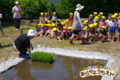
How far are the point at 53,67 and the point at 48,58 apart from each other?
358 mm

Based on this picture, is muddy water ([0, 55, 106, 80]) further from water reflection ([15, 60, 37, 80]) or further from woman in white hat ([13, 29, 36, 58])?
woman in white hat ([13, 29, 36, 58])

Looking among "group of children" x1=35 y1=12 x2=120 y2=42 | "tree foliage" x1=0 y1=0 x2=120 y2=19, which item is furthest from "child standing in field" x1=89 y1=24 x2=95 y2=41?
"tree foliage" x1=0 y1=0 x2=120 y2=19

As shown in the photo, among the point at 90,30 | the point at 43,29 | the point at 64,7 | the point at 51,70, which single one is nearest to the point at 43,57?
the point at 51,70

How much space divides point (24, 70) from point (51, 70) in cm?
82

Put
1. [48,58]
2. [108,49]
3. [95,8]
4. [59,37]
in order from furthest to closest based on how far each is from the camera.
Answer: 1. [95,8]
2. [59,37]
3. [108,49]
4. [48,58]

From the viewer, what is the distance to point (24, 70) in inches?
216

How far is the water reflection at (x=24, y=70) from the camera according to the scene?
5031 mm

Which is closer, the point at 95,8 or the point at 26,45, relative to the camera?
the point at 26,45

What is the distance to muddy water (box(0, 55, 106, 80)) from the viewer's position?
197 inches

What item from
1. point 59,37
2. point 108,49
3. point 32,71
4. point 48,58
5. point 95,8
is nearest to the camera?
point 32,71

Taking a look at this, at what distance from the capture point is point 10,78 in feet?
16.3

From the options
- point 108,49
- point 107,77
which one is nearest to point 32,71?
point 107,77

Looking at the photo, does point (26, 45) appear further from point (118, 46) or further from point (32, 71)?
point (118, 46)
